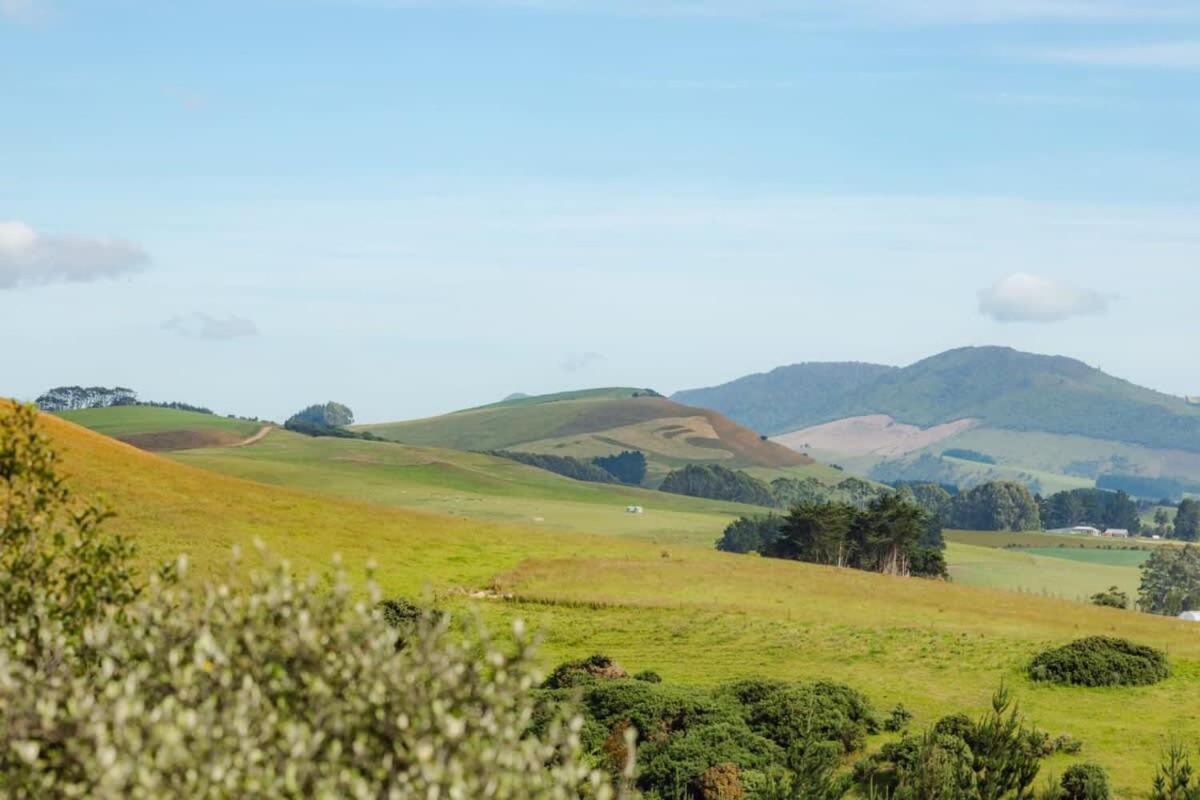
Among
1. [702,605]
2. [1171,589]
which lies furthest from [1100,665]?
[1171,589]

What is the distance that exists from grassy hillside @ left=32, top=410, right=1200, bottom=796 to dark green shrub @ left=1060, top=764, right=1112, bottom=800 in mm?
2236

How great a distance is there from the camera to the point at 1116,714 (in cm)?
4966

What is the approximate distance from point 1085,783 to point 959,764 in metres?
8.72

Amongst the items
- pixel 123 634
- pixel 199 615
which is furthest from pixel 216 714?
pixel 123 634

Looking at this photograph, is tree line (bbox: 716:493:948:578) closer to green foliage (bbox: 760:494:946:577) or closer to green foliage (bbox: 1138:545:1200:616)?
green foliage (bbox: 760:494:946:577)

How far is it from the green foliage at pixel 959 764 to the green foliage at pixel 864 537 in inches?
3916

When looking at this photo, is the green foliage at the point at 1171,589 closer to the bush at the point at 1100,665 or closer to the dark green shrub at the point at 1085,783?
the bush at the point at 1100,665

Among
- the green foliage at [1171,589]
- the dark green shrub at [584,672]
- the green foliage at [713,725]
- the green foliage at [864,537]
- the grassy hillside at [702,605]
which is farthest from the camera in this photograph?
the green foliage at [1171,589]

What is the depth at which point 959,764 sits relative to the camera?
30219mm

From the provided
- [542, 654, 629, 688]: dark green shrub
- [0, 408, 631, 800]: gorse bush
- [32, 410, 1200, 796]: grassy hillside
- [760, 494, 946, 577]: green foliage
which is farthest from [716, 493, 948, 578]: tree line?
[0, 408, 631, 800]: gorse bush

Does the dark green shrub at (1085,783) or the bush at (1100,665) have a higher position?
the bush at (1100,665)

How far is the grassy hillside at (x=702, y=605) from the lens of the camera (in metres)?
52.4

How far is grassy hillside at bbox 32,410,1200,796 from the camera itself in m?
52.4

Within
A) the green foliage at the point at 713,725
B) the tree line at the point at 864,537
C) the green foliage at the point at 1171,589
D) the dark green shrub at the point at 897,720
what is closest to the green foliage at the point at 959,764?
the green foliage at the point at 713,725
